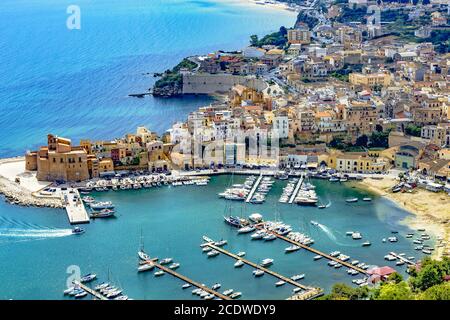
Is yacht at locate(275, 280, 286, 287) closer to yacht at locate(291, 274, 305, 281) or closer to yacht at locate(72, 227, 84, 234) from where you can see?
yacht at locate(291, 274, 305, 281)

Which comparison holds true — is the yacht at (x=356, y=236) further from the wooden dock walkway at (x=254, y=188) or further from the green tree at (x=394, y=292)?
the green tree at (x=394, y=292)

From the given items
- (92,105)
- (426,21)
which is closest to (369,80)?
(92,105)

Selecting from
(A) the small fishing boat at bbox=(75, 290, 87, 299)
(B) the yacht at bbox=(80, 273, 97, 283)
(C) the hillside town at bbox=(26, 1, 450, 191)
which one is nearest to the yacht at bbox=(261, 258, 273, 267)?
(B) the yacht at bbox=(80, 273, 97, 283)

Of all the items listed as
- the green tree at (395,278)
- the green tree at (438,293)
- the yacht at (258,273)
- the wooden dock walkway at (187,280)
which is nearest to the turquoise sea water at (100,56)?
the wooden dock walkway at (187,280)

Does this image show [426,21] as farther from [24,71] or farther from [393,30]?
[24,71]

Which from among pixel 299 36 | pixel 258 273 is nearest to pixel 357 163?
pixel 258 273
